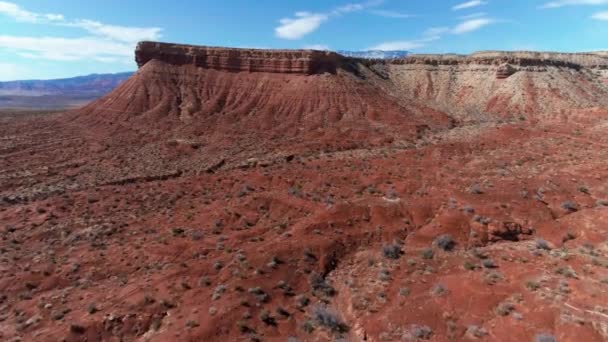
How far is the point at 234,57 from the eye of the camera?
5919 cm

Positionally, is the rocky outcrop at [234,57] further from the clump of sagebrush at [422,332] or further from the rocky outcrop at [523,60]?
the clump of sagebrush at [422,332]

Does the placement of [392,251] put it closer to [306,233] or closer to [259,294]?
[306,233]

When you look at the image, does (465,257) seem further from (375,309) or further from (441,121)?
(441,121)

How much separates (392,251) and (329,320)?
4729 millimetres

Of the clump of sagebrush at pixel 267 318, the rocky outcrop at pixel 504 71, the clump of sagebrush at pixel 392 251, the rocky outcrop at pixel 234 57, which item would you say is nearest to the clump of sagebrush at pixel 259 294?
the clump of sagebrush at pixel 267 318

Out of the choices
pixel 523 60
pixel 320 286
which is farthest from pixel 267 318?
pixel 523 60

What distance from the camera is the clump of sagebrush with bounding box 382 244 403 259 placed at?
15734 millimetres

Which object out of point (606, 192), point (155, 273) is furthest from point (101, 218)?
point (606, 192)

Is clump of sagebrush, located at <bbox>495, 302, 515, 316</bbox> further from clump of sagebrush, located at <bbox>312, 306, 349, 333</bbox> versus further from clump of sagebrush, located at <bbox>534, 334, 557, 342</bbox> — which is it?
clump of sagebrush, located at <bbox>312, 306, 349, 333</bbox>

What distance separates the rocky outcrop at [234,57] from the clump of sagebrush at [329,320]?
1943 inches

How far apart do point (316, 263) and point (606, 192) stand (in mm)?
14786

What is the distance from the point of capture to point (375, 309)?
1268 cm

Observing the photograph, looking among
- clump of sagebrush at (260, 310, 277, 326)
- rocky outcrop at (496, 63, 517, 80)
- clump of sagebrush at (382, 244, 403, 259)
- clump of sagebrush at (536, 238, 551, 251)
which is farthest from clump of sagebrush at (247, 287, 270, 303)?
rocky outcrop at (496, 63, 517, 80)

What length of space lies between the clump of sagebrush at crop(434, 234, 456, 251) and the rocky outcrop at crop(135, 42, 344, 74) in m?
45.5
